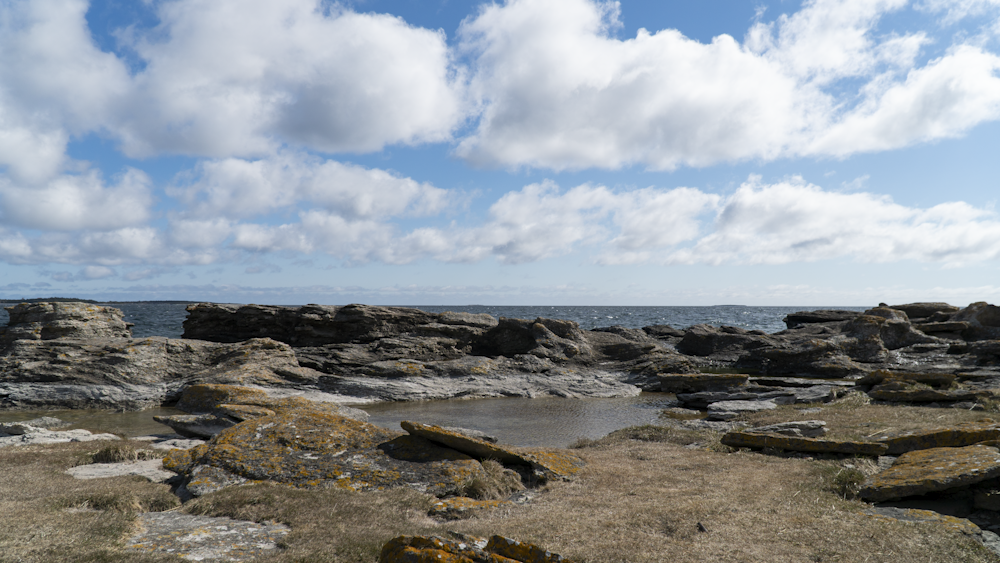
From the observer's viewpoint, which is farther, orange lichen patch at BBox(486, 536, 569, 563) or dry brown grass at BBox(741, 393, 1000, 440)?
dry brown grass at BBox(741, 393, 1000, 440)

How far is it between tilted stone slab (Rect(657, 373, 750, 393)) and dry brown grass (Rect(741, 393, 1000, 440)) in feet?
14.9

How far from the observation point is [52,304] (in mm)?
25281

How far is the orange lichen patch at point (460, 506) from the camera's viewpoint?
7129 millimetres

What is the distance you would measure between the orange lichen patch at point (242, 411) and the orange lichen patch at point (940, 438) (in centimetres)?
1352

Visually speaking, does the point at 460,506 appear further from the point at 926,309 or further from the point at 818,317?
the point at 926,309

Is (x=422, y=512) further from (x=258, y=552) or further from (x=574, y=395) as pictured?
(x=574, y=395)

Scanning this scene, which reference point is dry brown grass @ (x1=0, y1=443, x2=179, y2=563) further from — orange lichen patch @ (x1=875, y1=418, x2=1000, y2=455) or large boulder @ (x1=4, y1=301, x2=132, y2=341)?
large boulder @ (x1=4, y1=301, x2=132, y2=341)

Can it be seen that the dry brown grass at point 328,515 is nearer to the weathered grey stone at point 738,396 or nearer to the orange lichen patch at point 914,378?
the weathered grey stone at point 738,396

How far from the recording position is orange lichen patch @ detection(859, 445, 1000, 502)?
6.71 meters

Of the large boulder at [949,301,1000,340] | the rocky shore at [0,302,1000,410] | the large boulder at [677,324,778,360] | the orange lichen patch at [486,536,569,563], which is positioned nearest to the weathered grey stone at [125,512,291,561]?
the orange lichen patch at [486,536,569,563]

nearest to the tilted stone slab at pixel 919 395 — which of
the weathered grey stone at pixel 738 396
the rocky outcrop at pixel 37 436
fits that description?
the weathered grey stone at pixel 738 396

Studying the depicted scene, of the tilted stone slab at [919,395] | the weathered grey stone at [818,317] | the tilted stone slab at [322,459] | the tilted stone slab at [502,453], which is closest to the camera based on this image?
the tilted stone slab at [322,459]

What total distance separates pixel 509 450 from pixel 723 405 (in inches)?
457

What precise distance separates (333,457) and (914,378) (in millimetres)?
22342
